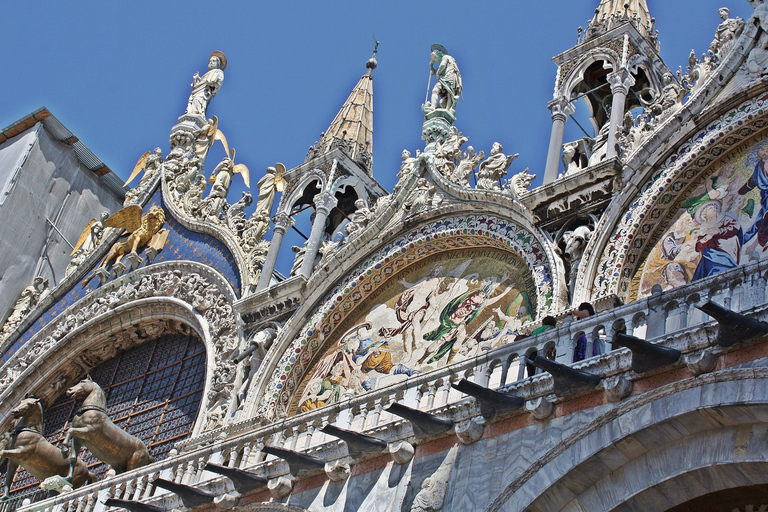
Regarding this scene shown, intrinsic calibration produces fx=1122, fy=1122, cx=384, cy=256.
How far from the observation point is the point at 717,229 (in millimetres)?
11883

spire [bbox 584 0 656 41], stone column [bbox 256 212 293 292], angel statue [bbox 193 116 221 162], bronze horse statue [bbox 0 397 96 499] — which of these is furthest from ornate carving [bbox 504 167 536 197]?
angel statue [bbox 193 116 221 162]

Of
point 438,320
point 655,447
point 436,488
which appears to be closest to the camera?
point 655,447

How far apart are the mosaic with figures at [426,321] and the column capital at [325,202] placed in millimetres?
2208

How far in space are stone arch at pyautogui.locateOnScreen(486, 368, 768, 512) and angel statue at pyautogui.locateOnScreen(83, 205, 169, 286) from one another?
12589 mm

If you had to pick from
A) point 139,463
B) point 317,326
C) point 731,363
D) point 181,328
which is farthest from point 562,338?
point 181,328

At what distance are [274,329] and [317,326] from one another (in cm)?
75

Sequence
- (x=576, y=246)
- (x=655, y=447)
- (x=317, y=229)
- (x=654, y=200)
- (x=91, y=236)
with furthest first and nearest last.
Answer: (x=91, y=236), (x=317, y=229), (x=576, y=246), (x=654, y=200), (x=655, y=447)

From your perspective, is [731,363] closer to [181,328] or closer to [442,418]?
[442,418]

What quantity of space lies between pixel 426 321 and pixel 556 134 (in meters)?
2.97

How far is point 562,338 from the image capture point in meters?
9.39

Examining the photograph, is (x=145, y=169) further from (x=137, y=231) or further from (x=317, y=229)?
(x=317, y=229)

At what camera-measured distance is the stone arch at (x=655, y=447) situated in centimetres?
787

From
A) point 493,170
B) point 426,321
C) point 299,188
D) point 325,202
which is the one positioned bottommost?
point 426,321

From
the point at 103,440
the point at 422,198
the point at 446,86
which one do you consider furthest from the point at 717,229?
the point at 103,440
